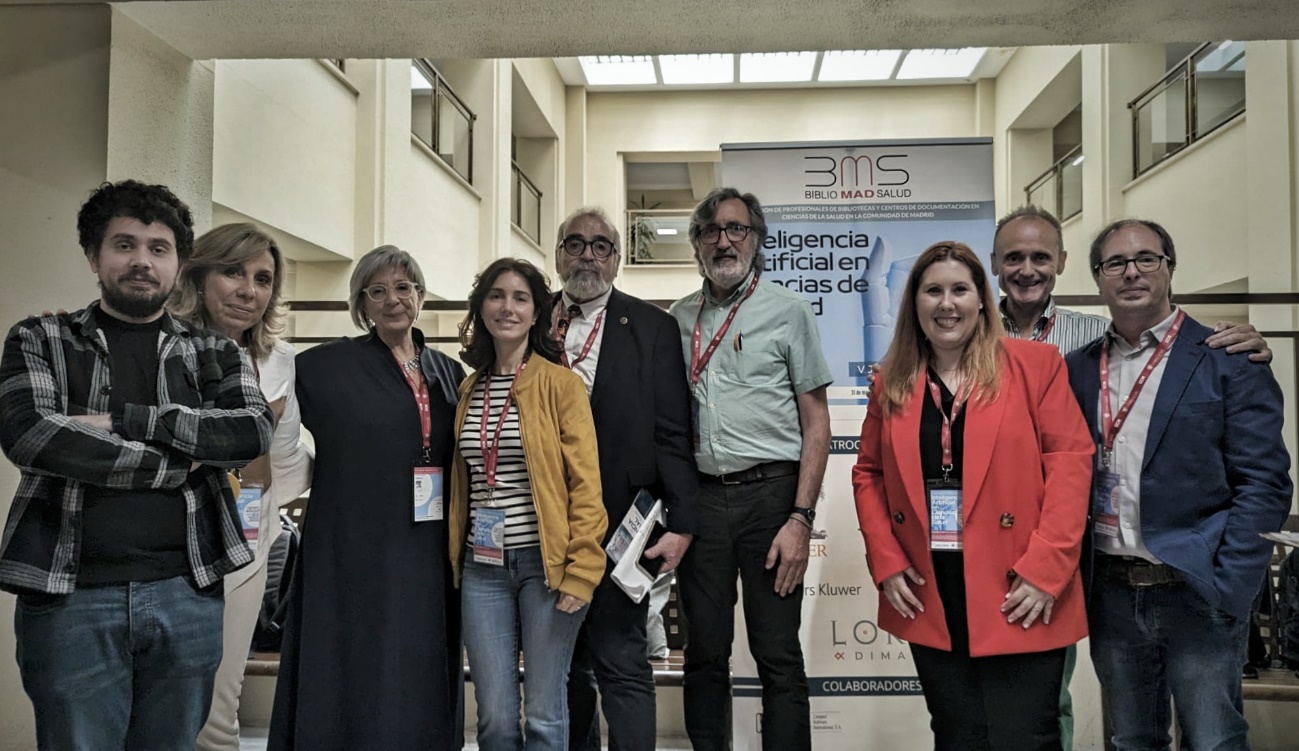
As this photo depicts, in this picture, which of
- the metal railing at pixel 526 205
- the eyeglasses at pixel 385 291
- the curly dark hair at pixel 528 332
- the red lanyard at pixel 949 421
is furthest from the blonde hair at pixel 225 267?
the metal railing at pixel 526 205

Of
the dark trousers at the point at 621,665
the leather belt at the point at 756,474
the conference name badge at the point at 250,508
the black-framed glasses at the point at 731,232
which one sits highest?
the black-framed glasses at the point at 731,232

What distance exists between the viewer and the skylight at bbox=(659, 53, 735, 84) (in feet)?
31.8

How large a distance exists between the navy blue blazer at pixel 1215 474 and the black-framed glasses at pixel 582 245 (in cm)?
153

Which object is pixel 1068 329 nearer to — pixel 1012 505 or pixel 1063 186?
pixel 1012 505

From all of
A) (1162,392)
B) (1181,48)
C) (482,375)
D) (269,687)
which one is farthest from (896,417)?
(1181,48)

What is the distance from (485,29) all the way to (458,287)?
499cm

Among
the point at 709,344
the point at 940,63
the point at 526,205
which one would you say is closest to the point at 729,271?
the point at 709,344

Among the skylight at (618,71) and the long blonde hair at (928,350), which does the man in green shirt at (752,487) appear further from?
the skylight at (618,71)

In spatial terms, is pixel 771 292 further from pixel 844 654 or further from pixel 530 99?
pixel 530 99

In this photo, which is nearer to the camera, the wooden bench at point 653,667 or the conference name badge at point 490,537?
the conference name badge at point 490,537

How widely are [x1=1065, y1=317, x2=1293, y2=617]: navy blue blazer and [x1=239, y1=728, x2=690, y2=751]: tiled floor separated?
2.30 metres

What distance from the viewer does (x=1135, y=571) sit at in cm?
195

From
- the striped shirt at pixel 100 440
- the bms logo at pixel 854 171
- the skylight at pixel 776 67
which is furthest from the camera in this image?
the skylight at pixel 776 67

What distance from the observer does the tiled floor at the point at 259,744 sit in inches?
137
